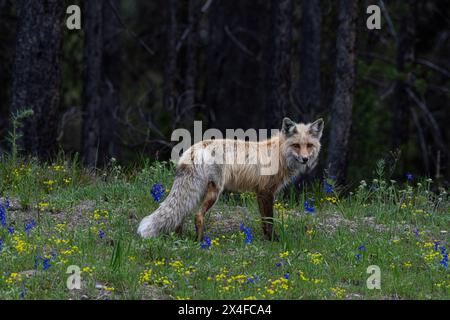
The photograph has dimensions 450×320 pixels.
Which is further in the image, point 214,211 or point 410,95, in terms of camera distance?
point 410,95

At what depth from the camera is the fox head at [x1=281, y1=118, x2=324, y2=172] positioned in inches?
391

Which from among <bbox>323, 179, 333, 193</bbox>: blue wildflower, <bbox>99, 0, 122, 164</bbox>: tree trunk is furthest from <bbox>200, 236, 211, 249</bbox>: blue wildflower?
<bbox>99, 0, 122, 164</bbox>: tree trunk

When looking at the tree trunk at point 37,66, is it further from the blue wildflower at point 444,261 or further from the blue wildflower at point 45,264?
the blue wildflower at point 444,261

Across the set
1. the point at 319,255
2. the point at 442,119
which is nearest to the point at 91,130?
the point at 319,255

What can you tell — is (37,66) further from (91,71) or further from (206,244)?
(206,244)

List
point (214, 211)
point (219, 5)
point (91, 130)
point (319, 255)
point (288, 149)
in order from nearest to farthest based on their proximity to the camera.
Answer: point (319, 255) → point (288, 149) → point (214, 211) → point (91, 130) → point (219, 5)

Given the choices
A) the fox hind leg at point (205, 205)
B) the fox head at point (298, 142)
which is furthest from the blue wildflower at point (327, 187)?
the fox hind leg at point (205, 205)

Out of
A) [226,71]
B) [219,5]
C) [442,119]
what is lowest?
[442,119]

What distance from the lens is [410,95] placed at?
22453mm

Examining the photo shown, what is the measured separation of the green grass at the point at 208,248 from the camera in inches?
309

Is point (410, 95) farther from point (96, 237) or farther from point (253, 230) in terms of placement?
point (96, 237)

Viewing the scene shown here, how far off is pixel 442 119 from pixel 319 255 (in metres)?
21.1

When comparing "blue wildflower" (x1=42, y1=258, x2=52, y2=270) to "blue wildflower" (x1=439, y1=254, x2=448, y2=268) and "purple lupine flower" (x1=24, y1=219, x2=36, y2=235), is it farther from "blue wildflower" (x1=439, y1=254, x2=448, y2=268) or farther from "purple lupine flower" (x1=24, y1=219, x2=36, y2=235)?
"blue wildflower" (x1=439, y1=254, x2=448, y2=268)

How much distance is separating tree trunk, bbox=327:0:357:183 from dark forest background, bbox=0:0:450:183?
0.02 m
